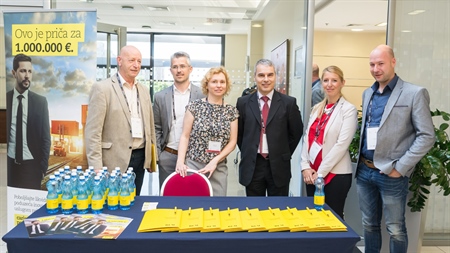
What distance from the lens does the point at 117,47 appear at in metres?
4.47

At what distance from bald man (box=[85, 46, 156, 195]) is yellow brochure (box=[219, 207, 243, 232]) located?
114 centimetres

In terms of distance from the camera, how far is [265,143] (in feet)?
9.35

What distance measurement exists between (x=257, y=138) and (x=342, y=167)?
2.17 feet

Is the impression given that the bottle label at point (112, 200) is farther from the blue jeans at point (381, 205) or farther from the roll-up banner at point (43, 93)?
the blue jeans at point (381, 205)

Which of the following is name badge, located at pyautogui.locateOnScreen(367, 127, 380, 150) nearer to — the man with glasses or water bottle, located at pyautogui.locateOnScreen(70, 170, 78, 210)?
the man with glasses

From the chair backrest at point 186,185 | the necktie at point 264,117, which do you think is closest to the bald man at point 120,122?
the chair backrest at point 186,185

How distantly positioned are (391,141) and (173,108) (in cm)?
171

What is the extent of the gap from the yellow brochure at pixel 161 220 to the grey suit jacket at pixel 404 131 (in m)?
1.49

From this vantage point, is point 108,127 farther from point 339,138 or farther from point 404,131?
point 404,131

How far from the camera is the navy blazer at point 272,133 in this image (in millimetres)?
2826

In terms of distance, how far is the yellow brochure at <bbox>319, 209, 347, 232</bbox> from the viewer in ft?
5.98

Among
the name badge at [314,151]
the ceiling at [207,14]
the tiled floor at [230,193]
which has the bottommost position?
the tiled floor at [230,193]

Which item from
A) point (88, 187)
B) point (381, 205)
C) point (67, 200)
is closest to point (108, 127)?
point (88, 187)

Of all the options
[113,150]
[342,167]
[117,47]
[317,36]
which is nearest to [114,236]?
[113,150]
